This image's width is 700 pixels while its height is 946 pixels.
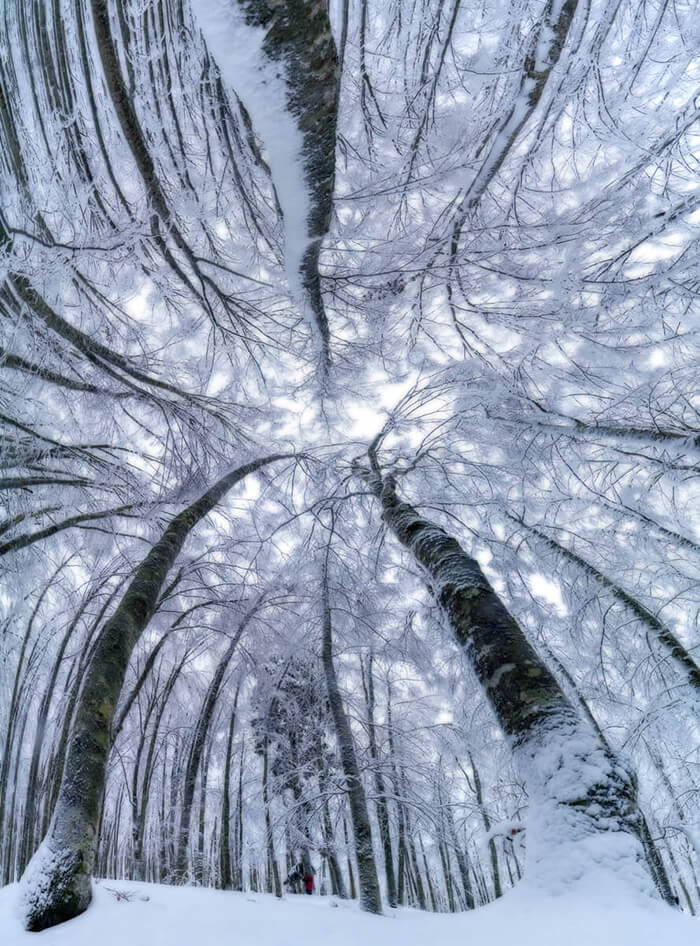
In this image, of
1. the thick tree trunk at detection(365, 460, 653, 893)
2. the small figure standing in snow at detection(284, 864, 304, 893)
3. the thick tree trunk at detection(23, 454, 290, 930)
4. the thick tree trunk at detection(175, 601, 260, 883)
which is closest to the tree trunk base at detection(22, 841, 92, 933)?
the thick tree trunk at detection(23, 454, 290, 930)

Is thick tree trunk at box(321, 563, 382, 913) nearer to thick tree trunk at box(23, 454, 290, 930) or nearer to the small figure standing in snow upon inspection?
thick tree trunk at box(23, 454, 290, 930)

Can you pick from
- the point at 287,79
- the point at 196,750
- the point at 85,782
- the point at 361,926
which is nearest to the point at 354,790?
the point at 196,750

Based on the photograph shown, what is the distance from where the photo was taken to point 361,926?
7.29ft

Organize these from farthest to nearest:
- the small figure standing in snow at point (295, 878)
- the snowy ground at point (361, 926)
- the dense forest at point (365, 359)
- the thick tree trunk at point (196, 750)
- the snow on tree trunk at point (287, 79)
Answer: the small figure standing in snow at point (295, 878) < the thick tree trunk at point (196, 750) < the dense forest at point (365, 359) < the snow on tree trunk at point (287, 79) < the snowy ground at point (361, 926)

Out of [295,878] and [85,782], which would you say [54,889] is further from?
[295,878]

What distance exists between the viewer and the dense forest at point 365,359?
3.21m

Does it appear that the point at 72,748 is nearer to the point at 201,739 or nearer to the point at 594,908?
the point at 594,908

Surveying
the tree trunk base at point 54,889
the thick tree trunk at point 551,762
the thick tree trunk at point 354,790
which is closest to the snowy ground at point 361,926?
the tree trunk base at point 54,889

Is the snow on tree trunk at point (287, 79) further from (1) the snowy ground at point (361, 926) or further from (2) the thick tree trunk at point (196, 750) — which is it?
(2) the thick tree trunk at point (196, 750)

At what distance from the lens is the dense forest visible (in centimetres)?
321

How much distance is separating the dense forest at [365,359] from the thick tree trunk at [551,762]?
0.01 metres

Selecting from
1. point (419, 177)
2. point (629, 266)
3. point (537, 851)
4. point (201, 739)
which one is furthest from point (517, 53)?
point (201, 739)

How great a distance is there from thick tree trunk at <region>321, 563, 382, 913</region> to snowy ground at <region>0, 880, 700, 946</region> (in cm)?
455

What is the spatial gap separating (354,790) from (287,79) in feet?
25.6
